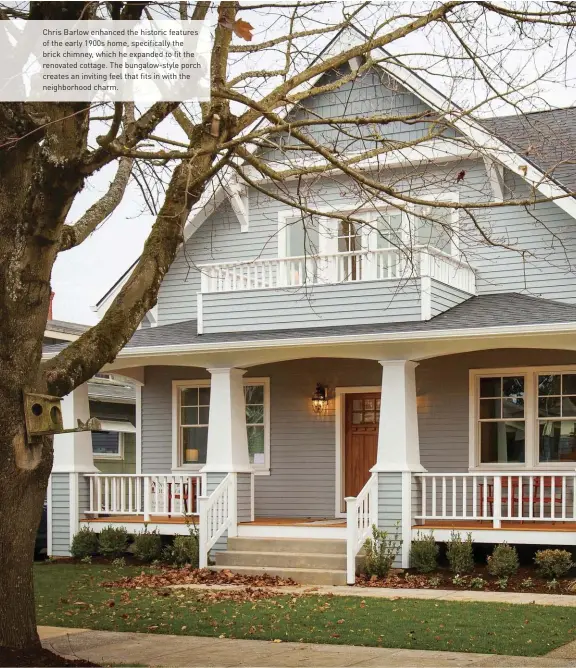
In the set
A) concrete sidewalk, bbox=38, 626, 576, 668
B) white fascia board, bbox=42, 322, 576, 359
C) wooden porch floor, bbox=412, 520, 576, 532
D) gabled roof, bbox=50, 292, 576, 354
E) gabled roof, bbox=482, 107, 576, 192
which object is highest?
gabled roof, bbox=482, 107, 576, 192

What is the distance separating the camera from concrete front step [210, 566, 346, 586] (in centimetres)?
1546

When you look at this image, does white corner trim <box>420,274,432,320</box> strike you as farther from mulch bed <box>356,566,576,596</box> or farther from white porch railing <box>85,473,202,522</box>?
white porch railing <box>85,473,202,522</box>

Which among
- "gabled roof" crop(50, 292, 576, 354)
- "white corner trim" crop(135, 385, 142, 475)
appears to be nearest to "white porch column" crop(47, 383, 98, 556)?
"gabled roof" crop(50, 292, 576, 354)

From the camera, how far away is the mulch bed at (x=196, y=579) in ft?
50.2

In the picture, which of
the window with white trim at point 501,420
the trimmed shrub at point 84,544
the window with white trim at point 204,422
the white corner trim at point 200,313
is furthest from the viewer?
the window with white trim at point 204,422

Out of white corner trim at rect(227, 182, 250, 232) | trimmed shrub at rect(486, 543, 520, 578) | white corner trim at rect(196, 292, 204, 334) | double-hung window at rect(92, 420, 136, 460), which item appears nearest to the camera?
trimmed shrub at rect(486, 543, 520, 578)

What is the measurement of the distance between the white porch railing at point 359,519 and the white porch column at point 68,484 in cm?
550

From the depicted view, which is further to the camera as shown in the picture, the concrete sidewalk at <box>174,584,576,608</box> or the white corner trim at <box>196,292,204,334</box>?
the white corner trim at <box>196,292,204,334</box>

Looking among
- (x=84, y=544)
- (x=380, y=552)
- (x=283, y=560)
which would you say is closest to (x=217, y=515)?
(x=283, y=560)

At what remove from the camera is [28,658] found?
878 centimetres

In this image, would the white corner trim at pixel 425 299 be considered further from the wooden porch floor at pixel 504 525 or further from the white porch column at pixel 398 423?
the wooden porch floor at pixel 504 525

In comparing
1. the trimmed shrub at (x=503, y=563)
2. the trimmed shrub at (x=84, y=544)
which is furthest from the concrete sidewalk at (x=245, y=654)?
the trimmed shrub at (x=84, y=544)

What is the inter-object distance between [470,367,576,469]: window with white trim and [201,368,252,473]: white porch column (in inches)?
149

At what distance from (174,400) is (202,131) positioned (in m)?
11.4
